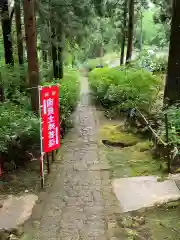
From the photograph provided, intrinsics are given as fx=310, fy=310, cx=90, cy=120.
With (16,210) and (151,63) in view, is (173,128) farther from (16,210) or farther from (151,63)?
(151,63)

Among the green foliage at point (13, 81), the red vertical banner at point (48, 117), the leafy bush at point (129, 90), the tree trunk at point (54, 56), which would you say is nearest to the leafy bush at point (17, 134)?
the red vertical banner at point (48, 117)

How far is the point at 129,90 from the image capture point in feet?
40.0

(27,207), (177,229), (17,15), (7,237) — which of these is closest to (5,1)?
(17,15)

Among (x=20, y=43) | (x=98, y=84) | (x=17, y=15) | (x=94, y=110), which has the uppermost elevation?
(x=17, y=15)

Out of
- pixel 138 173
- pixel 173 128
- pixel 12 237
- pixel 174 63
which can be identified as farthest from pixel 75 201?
pixel 174 63

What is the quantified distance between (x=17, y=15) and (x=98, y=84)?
5176 millimetres

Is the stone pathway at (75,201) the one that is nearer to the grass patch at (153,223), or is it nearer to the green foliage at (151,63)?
the grass patch at (153,223)

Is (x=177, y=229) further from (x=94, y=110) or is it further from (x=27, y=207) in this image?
(x=94, y=110)

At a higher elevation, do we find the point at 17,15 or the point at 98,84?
the point at 17,15

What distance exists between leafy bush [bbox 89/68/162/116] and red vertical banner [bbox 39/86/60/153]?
478cm

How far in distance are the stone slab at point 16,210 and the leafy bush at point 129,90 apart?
5.98m

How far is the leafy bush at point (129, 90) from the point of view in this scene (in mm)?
11031

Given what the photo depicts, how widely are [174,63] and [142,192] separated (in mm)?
4380

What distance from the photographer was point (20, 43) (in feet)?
44.1
